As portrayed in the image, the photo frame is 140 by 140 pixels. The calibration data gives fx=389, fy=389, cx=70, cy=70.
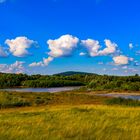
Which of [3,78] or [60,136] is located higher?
[3,78]

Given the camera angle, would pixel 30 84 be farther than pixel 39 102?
Yes

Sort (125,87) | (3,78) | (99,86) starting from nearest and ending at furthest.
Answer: (125,87), (99,86), (3,78)

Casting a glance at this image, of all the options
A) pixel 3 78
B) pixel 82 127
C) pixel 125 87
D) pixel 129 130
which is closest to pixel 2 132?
pixel 82 127

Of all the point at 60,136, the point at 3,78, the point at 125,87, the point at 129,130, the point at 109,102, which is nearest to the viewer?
the point at 60,136

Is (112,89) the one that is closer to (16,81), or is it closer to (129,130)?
(16,81)

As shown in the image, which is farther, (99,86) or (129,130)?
(99,86)

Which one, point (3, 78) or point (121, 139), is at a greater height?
point (3, 78)

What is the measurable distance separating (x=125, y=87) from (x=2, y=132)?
67.1m

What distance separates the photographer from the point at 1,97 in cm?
4175

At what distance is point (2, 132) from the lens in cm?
1173

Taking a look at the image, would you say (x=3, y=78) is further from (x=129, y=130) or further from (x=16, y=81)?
(x=129, y=130)

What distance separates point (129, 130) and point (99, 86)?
71.8m

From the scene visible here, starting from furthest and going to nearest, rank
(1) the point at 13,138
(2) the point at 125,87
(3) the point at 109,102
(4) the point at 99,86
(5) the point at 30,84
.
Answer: (5) the point at 30,84, (4) the point at 99,86, (2) the point at 125,87, (3) the point at 109,102, (1) the point at 13,138

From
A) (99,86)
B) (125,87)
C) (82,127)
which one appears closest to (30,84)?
(99,86)
